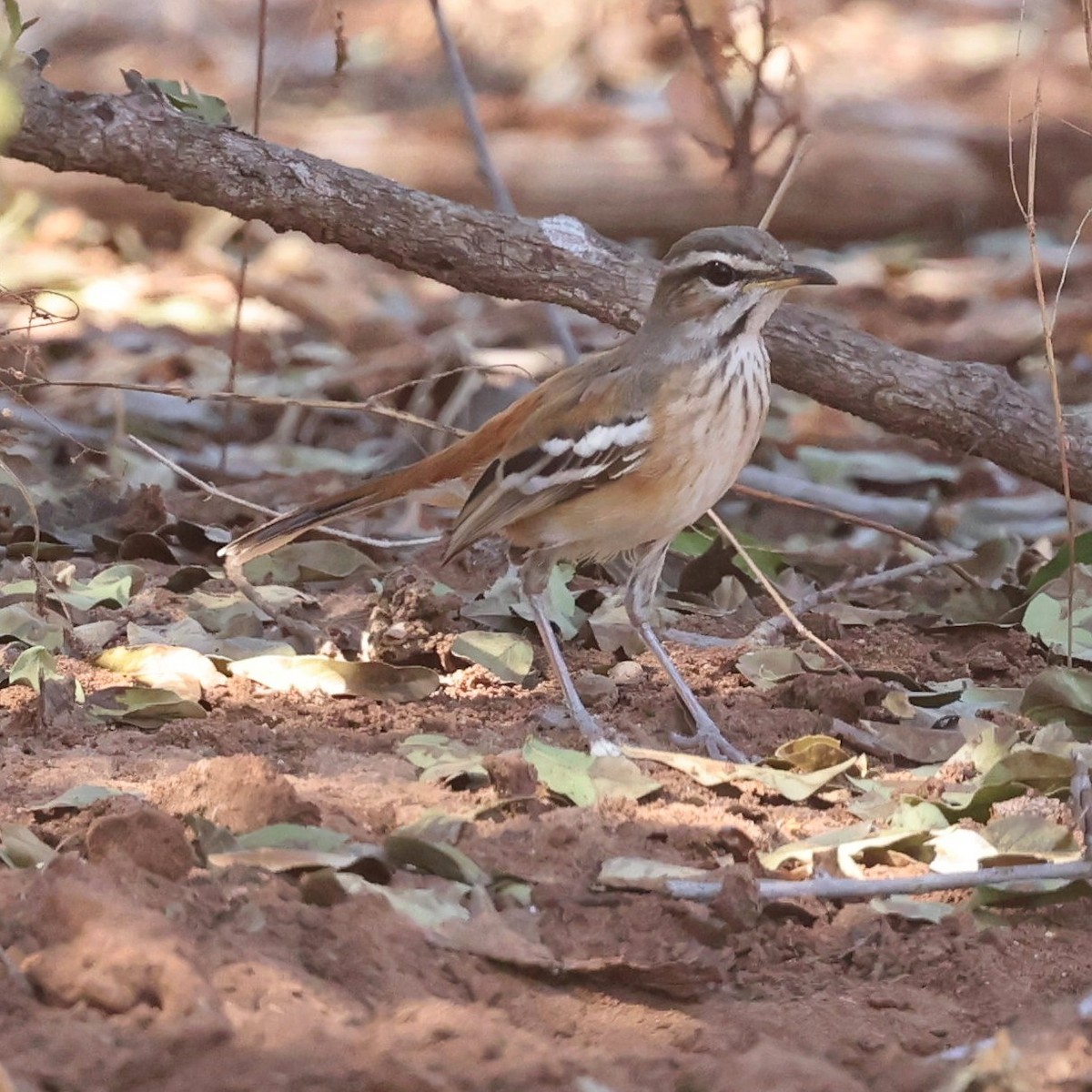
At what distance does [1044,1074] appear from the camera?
312cm

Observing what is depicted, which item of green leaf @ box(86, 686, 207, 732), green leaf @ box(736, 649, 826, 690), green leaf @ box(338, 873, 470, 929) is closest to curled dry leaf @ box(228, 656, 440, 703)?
green leaf @ box(86, 686, 207, 732)

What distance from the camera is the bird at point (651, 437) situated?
18.9ft

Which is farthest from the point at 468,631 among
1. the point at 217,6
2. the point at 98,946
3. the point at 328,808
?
the point at 217,6

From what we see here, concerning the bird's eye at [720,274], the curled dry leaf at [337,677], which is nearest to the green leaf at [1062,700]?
the bird's eye at [720,274]

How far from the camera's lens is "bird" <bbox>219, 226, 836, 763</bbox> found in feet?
18.9

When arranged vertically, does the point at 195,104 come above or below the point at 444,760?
above

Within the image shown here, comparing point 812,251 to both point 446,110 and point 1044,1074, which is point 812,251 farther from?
point 1044,1074

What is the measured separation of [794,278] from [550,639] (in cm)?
142

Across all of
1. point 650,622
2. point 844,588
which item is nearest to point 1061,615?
point 844,588

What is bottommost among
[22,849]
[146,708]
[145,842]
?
Result: [146,708]

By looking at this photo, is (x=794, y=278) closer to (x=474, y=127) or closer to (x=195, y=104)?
(x=195, y=104)

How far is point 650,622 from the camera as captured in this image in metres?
6.53

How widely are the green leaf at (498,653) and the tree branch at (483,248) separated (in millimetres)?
1236

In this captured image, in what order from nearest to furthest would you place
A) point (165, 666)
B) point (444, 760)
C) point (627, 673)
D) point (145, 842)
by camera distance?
point (145, 842) → point (444, 760) → point (165, 666) → point (627, 673)
